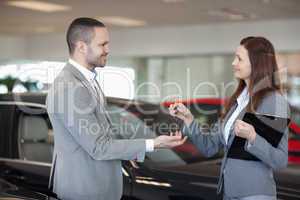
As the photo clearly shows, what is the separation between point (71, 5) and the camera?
33.8 feet

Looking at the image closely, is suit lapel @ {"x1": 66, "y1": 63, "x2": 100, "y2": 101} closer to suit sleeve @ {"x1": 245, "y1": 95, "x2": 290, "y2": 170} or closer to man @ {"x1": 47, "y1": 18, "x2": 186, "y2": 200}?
man @ {"x1": 47, "y1": 18, "x2": 186, "y2": 200}

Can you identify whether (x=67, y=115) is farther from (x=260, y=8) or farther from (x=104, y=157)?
(x=260, y=8)

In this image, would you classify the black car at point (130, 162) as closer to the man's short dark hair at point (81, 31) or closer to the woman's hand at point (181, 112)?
the woman's hand at point (181, 112)

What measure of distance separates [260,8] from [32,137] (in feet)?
25.1

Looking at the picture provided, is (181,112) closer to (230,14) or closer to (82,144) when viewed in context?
(82,144)

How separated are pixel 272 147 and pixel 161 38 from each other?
1193cm

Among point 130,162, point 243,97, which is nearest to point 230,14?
point 130,162

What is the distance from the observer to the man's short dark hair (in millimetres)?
2531

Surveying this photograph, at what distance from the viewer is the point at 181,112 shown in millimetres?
2803

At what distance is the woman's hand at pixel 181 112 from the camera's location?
2785 mm

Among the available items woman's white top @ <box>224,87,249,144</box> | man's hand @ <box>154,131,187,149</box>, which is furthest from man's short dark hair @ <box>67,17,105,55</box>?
woman's white top @ <box>224,87,249,144</box>

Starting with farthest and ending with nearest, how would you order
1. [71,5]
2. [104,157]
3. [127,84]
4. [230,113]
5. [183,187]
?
[71,5] → [127,84] → [183,187] → [230,113] → [104,157]

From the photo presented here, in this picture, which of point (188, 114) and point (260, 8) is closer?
point (188, 114)

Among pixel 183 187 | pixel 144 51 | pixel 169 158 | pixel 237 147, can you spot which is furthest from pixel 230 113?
pixel 144 51
